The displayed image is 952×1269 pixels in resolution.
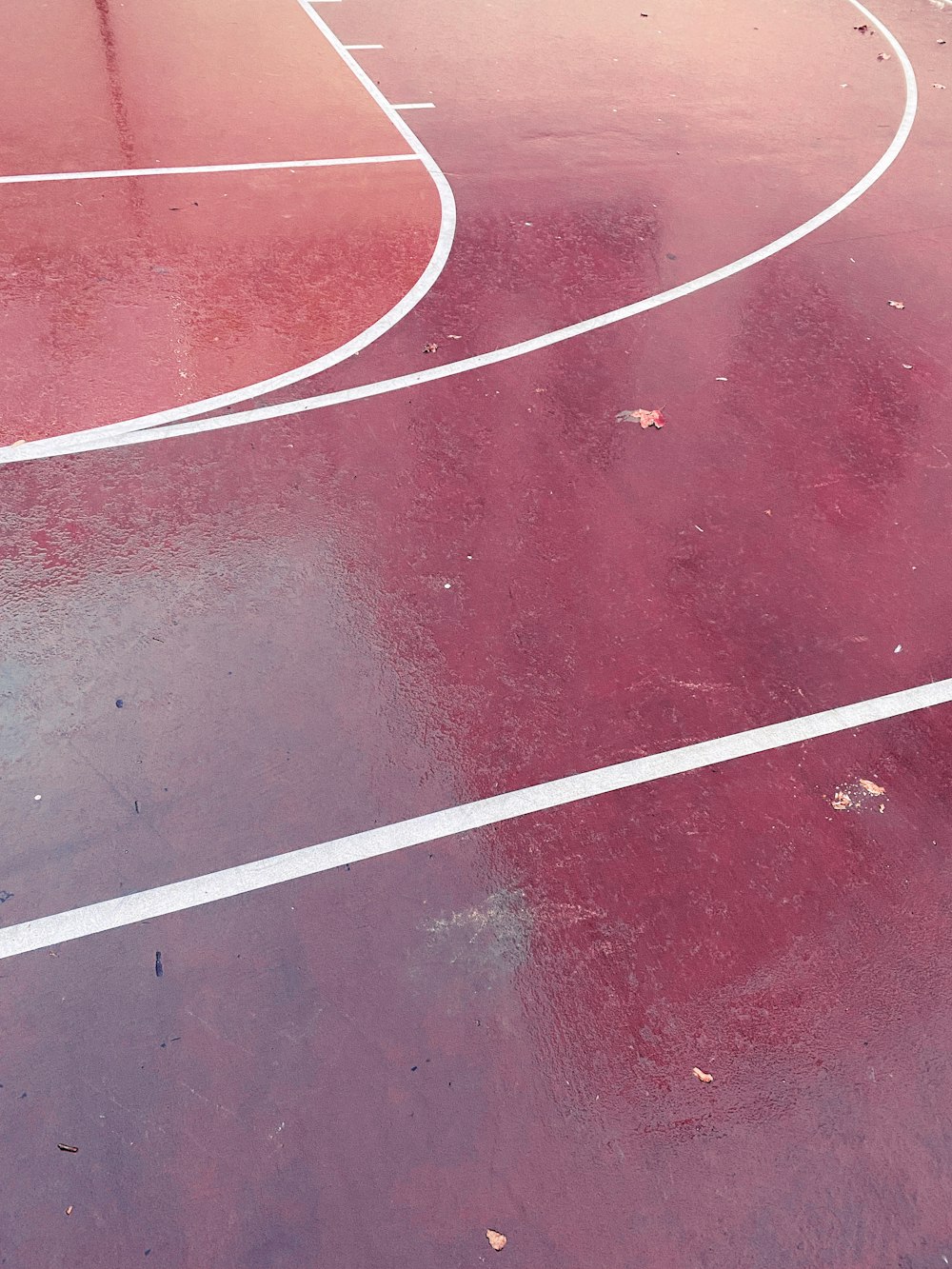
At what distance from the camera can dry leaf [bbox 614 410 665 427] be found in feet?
21.9

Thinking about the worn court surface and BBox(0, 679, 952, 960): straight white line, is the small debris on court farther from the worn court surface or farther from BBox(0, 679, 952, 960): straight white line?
BBox(0, 679, 952, 960): straight white line

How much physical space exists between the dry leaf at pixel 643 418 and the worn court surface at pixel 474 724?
4.8 inches

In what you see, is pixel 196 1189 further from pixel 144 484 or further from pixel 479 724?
pixel 144 484

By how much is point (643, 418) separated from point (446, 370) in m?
1.42

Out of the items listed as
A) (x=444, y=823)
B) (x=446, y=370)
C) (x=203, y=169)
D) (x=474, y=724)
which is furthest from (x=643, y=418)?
(x=203, y=169)

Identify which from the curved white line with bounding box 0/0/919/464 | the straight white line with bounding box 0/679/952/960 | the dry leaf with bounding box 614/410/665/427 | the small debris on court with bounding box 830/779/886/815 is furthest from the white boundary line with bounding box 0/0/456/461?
the small debris on court with bounding box 830/779/886/815

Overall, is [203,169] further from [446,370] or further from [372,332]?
[446,370]

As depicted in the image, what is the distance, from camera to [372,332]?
730cm

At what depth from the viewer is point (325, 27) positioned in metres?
13.1

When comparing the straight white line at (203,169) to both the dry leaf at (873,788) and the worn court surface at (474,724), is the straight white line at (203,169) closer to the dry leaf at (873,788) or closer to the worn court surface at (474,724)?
the worn court surface at (474,724)

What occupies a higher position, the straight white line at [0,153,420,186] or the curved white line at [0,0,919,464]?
the straight white line at [0,153,420,186]

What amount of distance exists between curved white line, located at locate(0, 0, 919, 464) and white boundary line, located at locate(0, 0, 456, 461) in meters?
0.09

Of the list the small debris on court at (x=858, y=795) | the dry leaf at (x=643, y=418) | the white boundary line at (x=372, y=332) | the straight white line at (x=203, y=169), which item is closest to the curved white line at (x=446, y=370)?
the white boundary line at (x=372, y=332)

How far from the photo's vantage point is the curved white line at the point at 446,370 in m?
6.12
